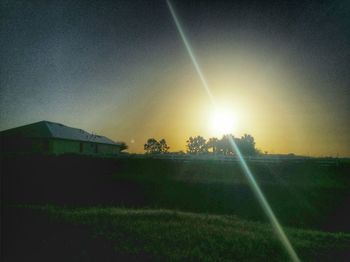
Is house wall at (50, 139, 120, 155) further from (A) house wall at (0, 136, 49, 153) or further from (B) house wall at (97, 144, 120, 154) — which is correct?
(A) house wall at (0, 136, 49, 153)

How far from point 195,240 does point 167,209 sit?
9.24 metres

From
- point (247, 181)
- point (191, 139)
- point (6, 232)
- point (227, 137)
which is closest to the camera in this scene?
point (6, 232)

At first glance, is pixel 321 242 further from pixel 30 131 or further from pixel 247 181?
pixel 30 131

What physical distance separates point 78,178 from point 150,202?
8896 mm

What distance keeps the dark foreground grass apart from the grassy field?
0.04 meters

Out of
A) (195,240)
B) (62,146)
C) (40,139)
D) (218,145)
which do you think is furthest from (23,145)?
(218,145)

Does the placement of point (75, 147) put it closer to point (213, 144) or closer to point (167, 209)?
point (167, 209)

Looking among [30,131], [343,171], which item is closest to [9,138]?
[30,131]

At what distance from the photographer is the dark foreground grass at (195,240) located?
7.24m

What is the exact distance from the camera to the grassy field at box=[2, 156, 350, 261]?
766 cm

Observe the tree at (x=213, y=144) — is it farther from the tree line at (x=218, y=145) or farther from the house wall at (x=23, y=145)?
the house wall at (x=23, y=145)

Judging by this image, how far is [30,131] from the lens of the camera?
119 ft

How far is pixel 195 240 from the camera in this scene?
8438 millimetres

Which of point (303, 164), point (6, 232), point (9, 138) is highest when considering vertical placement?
point (9, 138)
